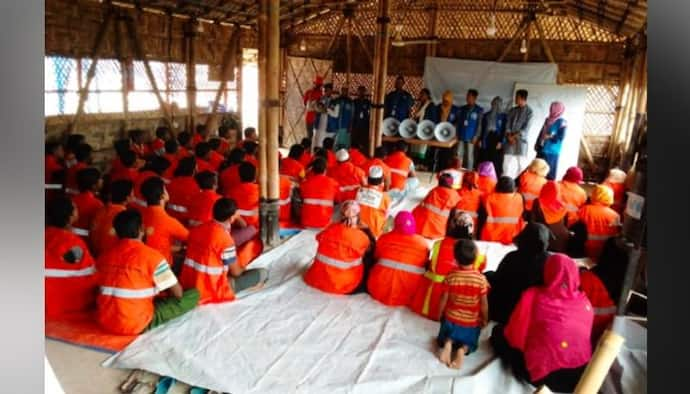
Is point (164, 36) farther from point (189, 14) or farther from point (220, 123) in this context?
point (220, 123)

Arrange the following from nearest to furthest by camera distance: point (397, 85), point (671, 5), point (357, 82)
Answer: point (671, 5)
point (397, 85)
point (357, 82)

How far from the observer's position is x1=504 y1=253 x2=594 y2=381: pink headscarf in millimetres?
3512

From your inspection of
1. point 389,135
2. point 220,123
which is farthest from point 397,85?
point 220,123

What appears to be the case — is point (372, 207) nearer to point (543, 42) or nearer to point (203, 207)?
point (203, 207)

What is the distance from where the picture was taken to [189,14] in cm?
1140

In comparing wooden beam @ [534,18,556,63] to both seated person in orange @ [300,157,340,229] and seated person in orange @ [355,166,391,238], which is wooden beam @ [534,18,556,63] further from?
seated person in orange @ [300,157,340,229]

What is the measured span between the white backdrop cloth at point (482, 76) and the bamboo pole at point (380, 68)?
312cm

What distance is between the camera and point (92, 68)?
945 centimetres

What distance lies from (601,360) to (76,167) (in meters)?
7.03

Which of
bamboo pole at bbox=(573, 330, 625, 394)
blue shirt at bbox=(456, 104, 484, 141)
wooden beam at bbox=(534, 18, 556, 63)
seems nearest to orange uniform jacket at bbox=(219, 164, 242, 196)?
blue shirt at bbox=(456, 104, 484, 141)

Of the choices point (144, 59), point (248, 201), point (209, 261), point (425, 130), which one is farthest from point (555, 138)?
point (144, 59)

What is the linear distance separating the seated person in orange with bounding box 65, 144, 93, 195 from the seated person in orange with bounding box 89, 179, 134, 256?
1.55 m

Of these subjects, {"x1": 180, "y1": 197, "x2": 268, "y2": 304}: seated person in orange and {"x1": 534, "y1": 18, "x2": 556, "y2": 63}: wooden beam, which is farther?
{"x1": 534, "y1": 18, "x2": 556, "y2": 63}: wooden beam

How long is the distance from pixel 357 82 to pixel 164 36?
15.9 ft
